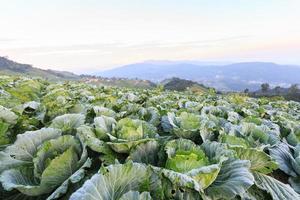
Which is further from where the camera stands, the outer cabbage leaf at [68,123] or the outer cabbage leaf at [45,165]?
the outer cabbage leaf at [68,123]

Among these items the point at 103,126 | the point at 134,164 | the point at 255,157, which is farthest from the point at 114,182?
the point at 255,157

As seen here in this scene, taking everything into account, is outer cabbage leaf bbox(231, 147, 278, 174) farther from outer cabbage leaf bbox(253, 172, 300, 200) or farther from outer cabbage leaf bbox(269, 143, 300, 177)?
outer cabbage leaf bbox(269, 143, 300, 177)

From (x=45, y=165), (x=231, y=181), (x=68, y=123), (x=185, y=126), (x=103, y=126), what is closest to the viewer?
(x=231, y=181)

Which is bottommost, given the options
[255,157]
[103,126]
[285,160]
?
[285,160]

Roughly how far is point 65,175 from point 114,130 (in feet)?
2.22

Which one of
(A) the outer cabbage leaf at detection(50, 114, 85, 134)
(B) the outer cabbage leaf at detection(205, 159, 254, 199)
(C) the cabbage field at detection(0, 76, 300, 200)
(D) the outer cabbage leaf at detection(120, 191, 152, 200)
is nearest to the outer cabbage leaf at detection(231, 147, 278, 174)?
(C) the cabbage field at detection(0, 76, 300, 200)

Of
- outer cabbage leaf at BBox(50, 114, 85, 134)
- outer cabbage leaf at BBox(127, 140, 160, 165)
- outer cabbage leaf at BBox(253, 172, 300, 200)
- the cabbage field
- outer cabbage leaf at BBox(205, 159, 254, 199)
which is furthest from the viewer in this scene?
outer cabbage leaf at BBox(50, 114, 85, 134)

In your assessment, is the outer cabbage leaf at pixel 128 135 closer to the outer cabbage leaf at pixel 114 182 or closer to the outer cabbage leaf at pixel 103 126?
the outer cabbage leaf at pixel 103 126

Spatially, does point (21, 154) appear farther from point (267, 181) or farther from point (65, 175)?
point (267, 181)

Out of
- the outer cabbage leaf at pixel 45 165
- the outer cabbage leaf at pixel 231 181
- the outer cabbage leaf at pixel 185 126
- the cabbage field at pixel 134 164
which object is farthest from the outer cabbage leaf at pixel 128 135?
the outer cabbage leaf at pixel 231 181

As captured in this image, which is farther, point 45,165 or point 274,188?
point 274,188

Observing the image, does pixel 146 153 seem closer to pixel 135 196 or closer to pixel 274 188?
pixel 135 196

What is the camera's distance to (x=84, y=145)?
2.53m

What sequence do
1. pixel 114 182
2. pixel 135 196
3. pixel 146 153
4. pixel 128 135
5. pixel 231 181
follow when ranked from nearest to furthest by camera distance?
1. pixel 135 196
2. pixel 114 182
3. pixel 231 181
4. pixel 146 153
5. pixel 128 135
